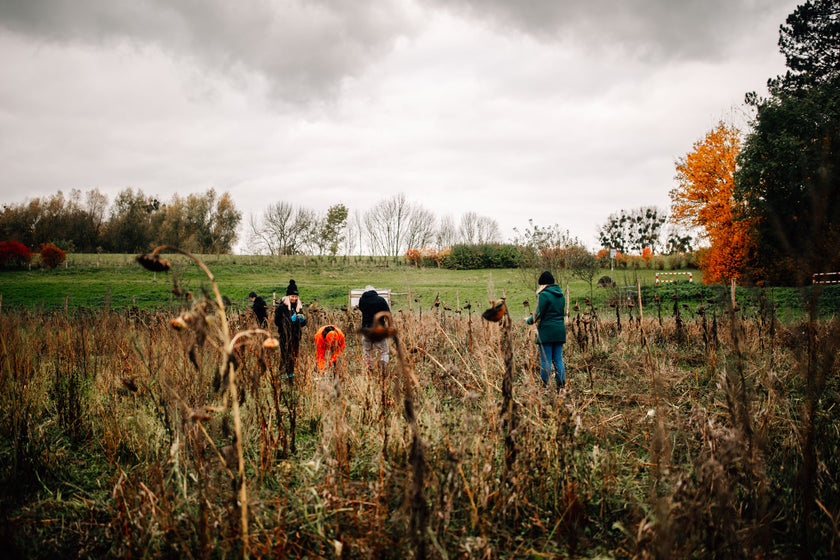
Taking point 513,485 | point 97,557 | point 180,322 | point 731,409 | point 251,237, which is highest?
point 251,237

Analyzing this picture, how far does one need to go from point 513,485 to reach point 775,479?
2087mm

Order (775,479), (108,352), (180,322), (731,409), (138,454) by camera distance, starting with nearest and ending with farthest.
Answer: (180,322)
(731,409)
(775,479)
(138,454)
(108,352)

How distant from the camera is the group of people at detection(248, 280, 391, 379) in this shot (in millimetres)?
5082

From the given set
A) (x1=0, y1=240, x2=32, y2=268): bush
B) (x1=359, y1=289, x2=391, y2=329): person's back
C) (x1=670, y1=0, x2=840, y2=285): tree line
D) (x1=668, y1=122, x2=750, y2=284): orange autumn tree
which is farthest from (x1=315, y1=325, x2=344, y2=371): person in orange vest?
(x1=0, y1=240, x2=32, y2=268): bush

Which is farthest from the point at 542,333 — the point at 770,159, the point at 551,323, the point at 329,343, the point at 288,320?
the point at 770,159

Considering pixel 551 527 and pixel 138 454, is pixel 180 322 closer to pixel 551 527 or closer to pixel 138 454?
pixel 551 527

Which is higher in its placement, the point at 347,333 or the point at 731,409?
the point at 731,409

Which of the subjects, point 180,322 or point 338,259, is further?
point 338,259

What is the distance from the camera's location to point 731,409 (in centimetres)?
186

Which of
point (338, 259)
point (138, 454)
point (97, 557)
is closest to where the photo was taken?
point (97, 557)

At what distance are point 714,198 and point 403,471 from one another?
25.6 m

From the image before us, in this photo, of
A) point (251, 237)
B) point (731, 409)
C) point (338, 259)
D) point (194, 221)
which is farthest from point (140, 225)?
point (731, 409)

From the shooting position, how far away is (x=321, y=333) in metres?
5.31

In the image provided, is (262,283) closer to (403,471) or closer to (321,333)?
(321,333)
